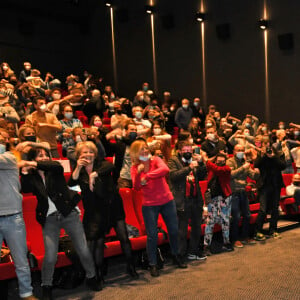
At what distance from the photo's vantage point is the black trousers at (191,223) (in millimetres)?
5059

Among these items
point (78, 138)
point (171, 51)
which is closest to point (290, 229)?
point (78, 138)

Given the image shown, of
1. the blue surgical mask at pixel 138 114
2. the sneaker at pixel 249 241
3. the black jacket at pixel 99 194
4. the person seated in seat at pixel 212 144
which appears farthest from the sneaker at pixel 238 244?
the blue surgical mask at pixel 138 114

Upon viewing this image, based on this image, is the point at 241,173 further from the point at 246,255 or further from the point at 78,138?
the point at 78,138

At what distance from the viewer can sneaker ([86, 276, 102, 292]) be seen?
410 centimetres

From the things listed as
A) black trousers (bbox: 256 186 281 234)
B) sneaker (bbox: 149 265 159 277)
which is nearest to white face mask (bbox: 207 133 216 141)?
black trousers (bbox: 256 186 281 234)

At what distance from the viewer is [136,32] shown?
14789 millimetres

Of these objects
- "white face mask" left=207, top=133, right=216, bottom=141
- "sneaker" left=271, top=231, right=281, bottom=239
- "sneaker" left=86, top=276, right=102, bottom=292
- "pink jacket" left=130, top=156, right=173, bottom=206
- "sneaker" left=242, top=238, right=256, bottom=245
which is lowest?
"sneaker" left=271, top=231, right=281, bottom=239

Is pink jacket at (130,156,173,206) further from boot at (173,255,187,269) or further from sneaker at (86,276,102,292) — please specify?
sneaker at (86,276,102,292)

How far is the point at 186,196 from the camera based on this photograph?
16.6 feet

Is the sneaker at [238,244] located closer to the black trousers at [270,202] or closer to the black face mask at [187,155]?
the black trousers at [270,202]

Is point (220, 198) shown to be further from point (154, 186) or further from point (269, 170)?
point (154, 186)

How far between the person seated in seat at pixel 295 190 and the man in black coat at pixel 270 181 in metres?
1.04

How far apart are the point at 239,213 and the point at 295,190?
172 centimetres

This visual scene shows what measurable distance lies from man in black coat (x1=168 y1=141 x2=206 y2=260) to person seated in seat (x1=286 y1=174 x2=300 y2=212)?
8.28 feet
